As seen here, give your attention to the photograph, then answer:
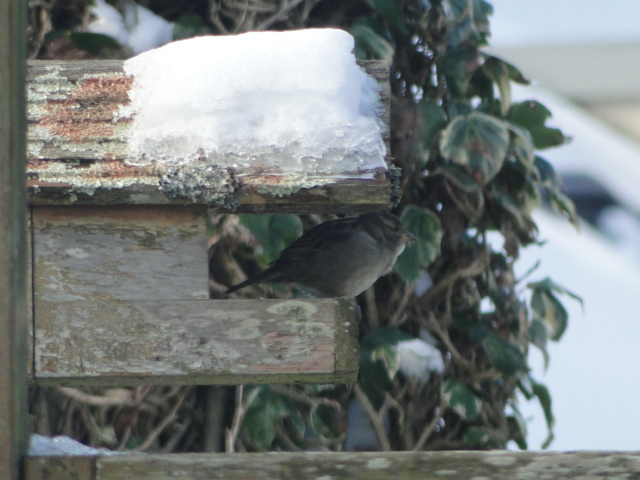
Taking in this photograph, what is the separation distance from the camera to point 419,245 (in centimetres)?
205

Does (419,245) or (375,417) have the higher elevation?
(419,245)

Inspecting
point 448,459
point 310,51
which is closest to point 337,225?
point 310,51

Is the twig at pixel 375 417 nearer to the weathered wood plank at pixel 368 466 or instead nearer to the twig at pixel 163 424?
the twig at pixel 163 424

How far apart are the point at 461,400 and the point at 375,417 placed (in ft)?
0.66

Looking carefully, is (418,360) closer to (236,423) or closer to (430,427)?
(430,427)

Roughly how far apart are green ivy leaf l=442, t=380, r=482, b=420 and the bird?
0.29 m

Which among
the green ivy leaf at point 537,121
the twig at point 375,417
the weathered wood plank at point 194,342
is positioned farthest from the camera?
the green ivy leaf at point 537,121

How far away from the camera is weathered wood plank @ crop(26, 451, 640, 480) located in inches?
34.4

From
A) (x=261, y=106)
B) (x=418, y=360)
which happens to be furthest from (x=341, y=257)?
(x=261, y=106)

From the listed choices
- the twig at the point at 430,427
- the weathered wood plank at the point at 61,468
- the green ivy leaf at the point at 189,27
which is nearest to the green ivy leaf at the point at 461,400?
the twig at the point at 430,427

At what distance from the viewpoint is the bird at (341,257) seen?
6.96 ft

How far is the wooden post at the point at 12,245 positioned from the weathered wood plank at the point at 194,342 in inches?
3.5

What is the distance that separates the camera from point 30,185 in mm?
1008

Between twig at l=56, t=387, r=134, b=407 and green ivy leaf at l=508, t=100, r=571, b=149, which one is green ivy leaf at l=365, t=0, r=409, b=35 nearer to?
green ivy leaf at l=508, t=100, r=571, b=149
